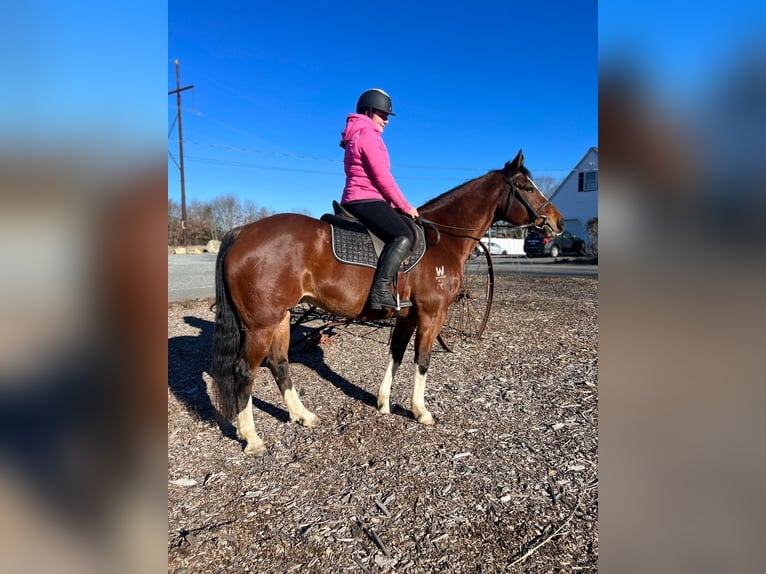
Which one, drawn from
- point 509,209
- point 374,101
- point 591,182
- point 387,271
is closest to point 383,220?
point 387,271

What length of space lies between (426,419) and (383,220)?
193cm

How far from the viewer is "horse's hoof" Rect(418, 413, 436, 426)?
3.85 m

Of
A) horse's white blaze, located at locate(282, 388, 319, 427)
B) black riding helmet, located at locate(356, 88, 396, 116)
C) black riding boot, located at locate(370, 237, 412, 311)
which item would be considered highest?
black riding helmet, located at locate(356, 88, 396, 116)

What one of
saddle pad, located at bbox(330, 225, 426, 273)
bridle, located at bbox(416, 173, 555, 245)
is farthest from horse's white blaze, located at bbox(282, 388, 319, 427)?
bridle, located at bbox(416, 173, 555, 245)

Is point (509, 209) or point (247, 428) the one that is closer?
point (247, 428)

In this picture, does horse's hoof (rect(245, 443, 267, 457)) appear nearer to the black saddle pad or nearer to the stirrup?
the stirrup

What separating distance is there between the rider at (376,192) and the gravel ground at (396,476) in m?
1.33

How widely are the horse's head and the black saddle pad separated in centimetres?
129

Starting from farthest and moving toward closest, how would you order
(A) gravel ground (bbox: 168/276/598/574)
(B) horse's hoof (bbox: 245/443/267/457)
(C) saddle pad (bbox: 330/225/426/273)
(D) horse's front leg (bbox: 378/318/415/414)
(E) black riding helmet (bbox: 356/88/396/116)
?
1. (D) horse's front leg (bbox: 378/318/415/414)
2. (E) black riding helmet (bbox: 356/88/396/116)
3. (C) saddle pad (bbox: 330/225/426/273)
4. (B) horse's hoof (bbox: 245/443/267/457)
5. (A) gravel ground (bbox: 168/276/598/574)

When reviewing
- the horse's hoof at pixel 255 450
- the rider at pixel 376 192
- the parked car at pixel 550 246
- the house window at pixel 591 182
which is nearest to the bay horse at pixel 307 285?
the horse's hoof at pixel 255 450

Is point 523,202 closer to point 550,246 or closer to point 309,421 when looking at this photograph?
point 309,421

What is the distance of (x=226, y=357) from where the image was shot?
11.4 ft
